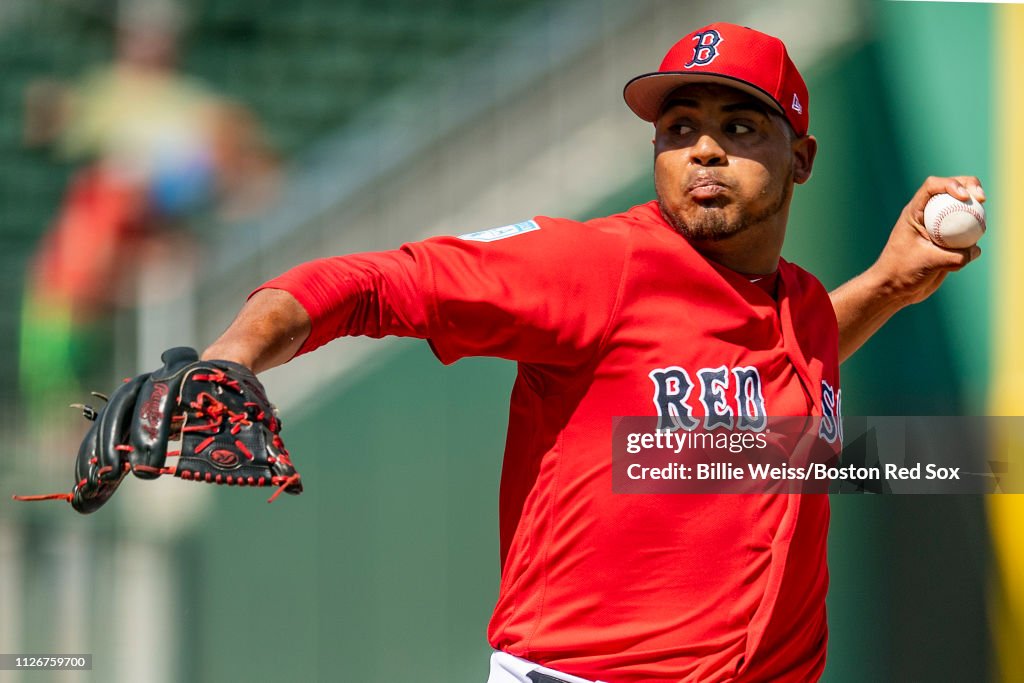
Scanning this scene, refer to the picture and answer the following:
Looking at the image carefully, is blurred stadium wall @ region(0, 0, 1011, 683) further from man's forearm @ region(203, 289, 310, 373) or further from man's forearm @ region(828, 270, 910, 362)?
man's forearm @ region(203, 289, 310, 373)

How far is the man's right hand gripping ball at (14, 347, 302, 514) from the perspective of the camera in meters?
1.51

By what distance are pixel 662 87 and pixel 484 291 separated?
2.04ft

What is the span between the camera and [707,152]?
217 centimetres

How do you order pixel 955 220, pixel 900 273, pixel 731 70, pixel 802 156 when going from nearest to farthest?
1. pixel 731 70
2. pixel 802 156
3. pixel 955 220
4. pixel 900 273

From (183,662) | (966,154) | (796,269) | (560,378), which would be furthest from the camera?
(966,154)

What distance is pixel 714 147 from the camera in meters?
2.18

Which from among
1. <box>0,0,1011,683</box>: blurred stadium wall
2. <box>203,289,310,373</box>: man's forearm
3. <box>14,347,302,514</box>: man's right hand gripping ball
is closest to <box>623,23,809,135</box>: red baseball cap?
<box>203,289,310,373</box>: man's forearm

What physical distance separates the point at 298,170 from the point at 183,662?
4.52 feet

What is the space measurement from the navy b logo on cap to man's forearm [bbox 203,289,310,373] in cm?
91

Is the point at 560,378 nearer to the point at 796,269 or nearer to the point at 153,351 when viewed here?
the point at 796,269

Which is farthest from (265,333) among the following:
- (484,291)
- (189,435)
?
(484,291)

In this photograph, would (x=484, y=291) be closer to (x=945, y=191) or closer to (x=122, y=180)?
(x=945, y=191)

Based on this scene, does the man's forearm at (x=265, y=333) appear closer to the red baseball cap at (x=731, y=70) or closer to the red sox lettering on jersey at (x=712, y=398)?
the red sox lettering on jersey at (x=712, y=398)

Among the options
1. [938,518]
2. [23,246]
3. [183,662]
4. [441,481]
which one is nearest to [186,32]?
[23,246]
